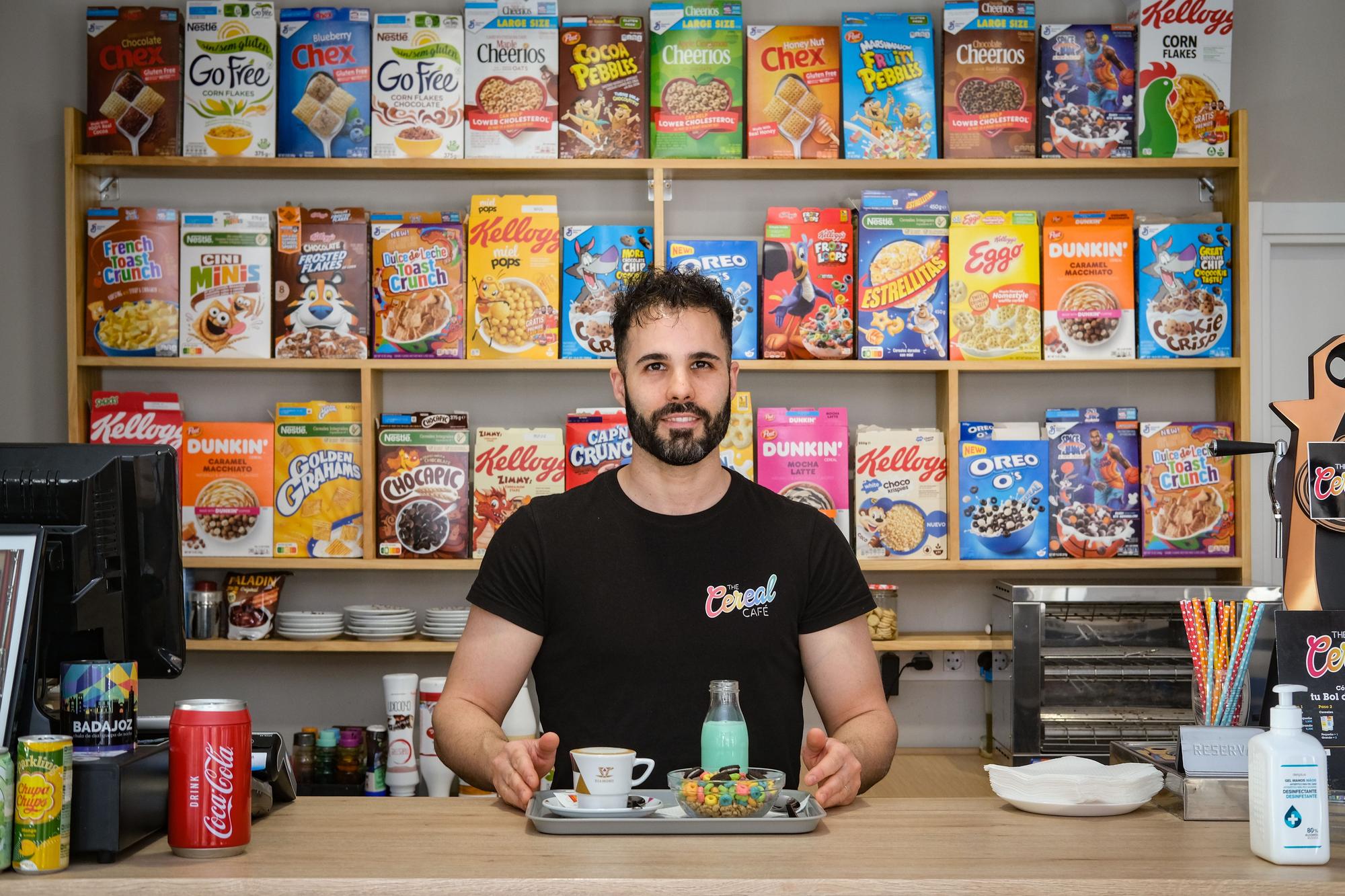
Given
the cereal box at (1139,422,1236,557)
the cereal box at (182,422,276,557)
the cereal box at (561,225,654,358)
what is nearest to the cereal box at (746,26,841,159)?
the cereal box at (561,225,654,358)

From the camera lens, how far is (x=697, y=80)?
3.28 m

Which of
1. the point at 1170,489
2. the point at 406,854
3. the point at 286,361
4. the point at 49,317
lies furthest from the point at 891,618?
the point at 49,317

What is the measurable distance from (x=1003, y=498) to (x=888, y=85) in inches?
45.9

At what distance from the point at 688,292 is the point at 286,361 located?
64.2 inches

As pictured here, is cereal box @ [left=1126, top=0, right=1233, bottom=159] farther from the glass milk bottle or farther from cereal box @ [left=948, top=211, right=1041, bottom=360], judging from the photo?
the glass milk bottle

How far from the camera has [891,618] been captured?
3254 millimetres

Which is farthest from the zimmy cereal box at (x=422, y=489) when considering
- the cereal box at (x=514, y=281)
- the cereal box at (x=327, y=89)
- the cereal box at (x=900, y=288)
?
the cereal box at (x=900, y=288)

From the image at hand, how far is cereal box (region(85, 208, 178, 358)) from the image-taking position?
323 cm

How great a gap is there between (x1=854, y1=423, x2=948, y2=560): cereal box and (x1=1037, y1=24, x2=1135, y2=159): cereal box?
898 mm

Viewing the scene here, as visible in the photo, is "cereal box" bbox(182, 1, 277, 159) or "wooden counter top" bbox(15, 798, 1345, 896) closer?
"wooden counter top" bbox(15, 798, 1345, 896)

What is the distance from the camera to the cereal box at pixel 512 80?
10.7ft

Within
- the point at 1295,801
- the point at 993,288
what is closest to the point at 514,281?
the point at 993,288

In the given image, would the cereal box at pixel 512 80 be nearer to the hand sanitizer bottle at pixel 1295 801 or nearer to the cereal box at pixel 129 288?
the cereal box at pixel 129 288

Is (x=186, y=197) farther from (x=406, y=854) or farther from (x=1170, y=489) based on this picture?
(x=1170, y=489)
